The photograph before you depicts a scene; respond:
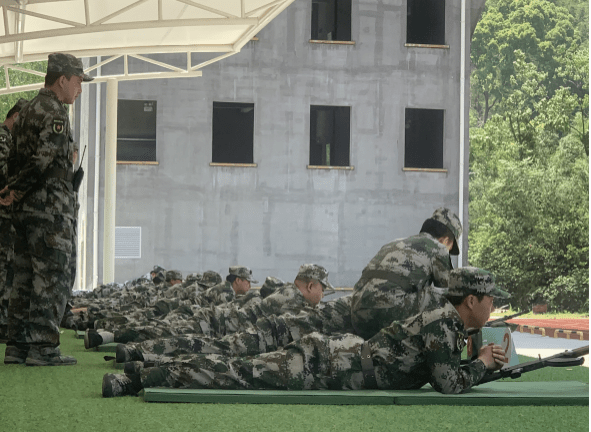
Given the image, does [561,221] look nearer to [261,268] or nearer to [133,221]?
[261,268]

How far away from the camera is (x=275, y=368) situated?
456 cm

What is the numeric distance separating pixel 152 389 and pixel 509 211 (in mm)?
28501

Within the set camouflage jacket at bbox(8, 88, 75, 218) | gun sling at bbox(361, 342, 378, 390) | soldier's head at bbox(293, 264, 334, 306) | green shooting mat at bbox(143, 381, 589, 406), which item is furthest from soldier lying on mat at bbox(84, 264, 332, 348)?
green shooting mat at bbox(143, 381, 589, 406)

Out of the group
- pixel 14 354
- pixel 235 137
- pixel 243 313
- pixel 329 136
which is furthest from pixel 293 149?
pixel 14 354

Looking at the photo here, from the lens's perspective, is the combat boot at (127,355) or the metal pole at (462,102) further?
the metal pole at (462,102)

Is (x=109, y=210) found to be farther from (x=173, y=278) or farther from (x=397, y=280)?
(x=397, y=280)

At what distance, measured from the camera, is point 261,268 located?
1805 cm

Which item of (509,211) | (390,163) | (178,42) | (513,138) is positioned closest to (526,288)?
(509,211)

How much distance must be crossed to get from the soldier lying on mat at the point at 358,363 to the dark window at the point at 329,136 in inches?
547

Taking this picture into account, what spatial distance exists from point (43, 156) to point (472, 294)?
9.49 feet

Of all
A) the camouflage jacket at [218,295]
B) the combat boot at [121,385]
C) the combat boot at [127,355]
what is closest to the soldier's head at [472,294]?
the combat boot at [121,385]

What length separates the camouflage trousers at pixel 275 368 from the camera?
453cm

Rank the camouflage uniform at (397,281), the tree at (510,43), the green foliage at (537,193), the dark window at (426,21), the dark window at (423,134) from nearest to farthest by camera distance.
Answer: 1. the camouflage uniform at (397,281)
2. the dark window at (423,134)
3. the dark window at (426,21)
4. the green foliage at (537,193)
5. the tree at (510,43)

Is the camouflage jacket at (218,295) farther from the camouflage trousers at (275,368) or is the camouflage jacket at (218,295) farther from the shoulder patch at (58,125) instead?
the camouflage trousers at (275,368)
